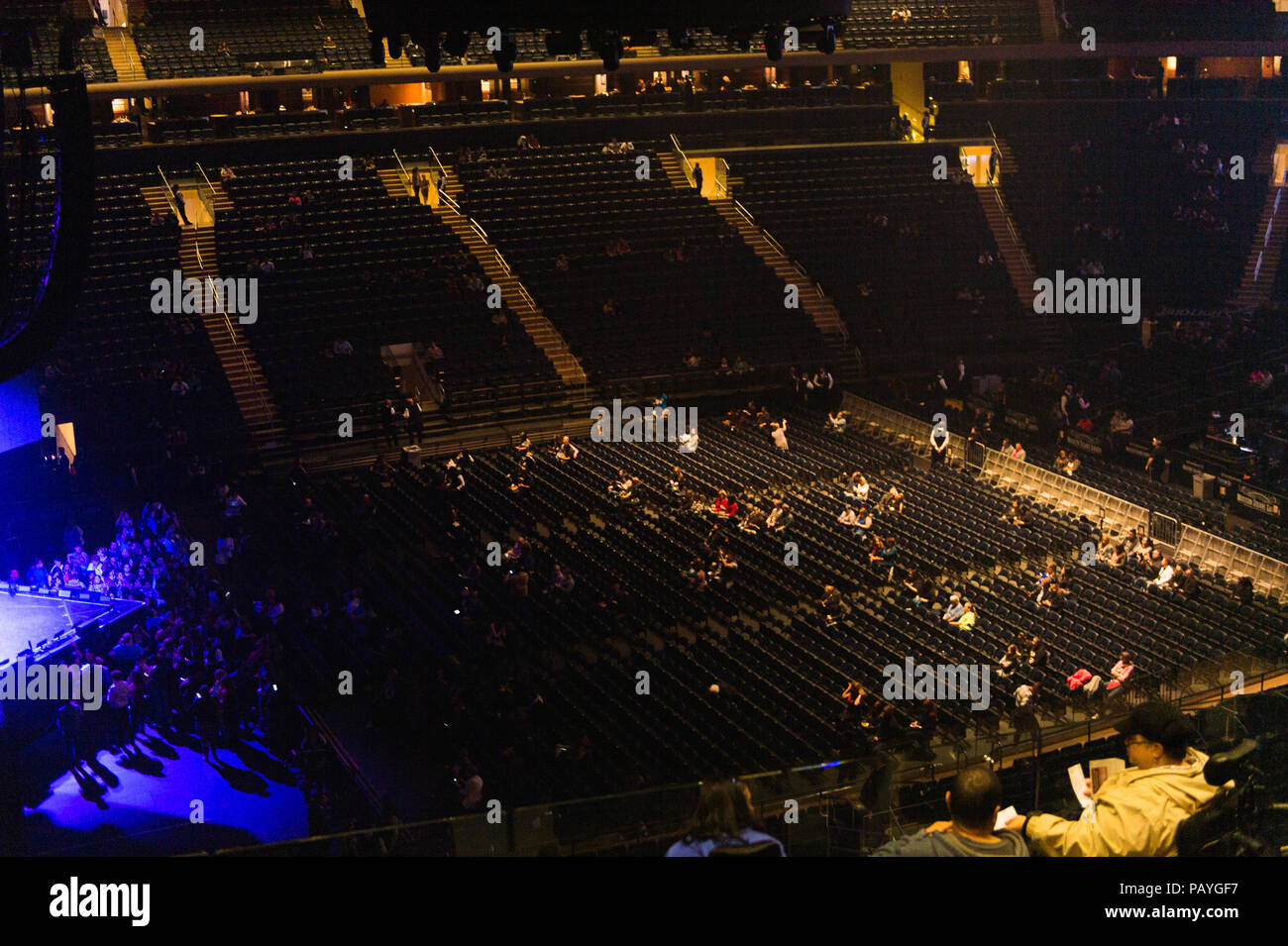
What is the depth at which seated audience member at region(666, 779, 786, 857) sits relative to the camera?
3193 mm

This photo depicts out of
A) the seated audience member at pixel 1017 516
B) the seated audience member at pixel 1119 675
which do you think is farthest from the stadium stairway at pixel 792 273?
the seated audience member at pixel 1119 675

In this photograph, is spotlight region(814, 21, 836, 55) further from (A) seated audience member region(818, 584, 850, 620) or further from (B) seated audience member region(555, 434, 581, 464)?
(B) seated audience member region(555, 434, 581, 464)

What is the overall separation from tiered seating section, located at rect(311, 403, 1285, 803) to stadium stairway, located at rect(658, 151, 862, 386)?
Result: 230 inches

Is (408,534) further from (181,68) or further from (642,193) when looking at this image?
(181,68)

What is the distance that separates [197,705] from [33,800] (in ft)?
6.47

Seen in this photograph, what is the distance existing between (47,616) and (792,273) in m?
19.7

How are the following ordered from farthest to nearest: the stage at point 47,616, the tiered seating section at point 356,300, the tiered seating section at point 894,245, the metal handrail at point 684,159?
1. the metal handrail at point 684,159
2. the tiered seating section at point 894,245
3. the tiered seating section at point 356,300
4. the stage at point 47,616

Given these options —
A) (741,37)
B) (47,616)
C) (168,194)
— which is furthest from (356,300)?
(741,37)

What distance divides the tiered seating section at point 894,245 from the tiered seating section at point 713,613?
7397mm

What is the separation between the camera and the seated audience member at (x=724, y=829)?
3193mm

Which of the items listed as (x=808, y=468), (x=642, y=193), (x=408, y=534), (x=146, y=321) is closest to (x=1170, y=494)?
(x=808, y=468)

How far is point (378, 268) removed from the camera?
29.9 metres

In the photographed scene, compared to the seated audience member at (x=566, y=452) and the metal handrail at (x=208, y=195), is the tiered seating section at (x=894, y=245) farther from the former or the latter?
the metal handrail at (x=208, y=195)

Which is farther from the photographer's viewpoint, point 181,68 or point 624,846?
point 181,68
